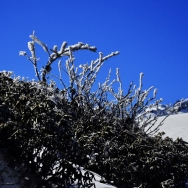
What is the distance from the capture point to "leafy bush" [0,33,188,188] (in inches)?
147

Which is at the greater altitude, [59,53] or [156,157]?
[59,53]

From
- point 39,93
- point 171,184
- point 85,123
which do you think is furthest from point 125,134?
point 39,93

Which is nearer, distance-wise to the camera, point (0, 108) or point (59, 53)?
point (0, 108)

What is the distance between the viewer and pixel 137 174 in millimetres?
5160

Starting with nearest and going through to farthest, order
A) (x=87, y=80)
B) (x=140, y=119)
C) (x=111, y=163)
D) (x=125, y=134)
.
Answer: (x=111, y=163) → (x=125, y=134) → (x=87, y=80) → (x=140, y=119)

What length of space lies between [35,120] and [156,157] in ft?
7.20

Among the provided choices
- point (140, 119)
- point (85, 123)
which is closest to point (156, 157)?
point (85, 123)

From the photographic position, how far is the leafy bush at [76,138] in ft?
12.3

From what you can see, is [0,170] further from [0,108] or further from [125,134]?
[125,134]

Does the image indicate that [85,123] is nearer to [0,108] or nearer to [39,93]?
[39,93]

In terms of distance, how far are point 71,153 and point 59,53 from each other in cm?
465

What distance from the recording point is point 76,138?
13.3 ft

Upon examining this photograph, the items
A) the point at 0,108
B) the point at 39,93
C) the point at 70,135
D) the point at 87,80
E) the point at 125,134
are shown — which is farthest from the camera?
the point at 87,80

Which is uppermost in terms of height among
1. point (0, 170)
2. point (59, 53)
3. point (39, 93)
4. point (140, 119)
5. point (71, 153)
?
point (59, 53)
